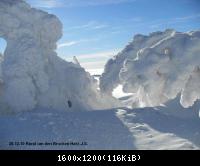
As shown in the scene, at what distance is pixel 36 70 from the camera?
22547 millimetres

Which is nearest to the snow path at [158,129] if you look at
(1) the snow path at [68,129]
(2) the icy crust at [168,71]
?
(1) the snow path at [68,129]

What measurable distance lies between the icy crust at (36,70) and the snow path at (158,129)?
17.1 feet

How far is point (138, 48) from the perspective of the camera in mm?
24391

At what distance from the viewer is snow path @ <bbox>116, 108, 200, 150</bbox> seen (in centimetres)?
1471

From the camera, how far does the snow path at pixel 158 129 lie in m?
14.7

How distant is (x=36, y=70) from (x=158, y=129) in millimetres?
8686

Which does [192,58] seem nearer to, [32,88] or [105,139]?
[105,139]

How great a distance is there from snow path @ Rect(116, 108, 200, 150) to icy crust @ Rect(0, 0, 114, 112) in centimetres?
522

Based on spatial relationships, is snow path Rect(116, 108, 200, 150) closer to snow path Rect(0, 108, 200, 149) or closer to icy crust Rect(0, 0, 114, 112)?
snow path Rect(0, 108, 200, 149)

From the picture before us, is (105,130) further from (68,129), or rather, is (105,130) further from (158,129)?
(158,129)

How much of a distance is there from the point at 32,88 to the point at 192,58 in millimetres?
8549

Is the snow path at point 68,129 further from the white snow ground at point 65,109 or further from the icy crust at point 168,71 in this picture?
the icy crust at point 168,71
